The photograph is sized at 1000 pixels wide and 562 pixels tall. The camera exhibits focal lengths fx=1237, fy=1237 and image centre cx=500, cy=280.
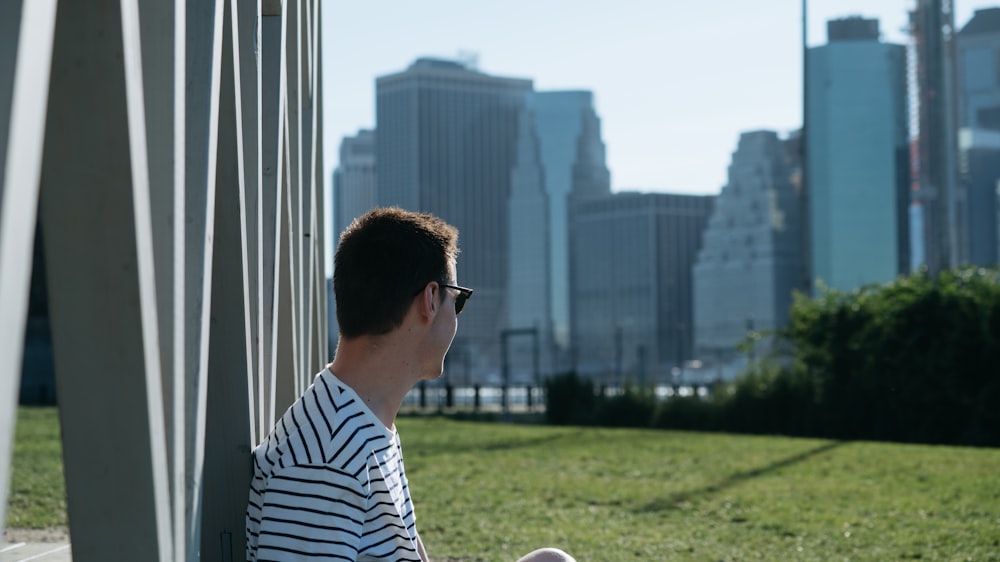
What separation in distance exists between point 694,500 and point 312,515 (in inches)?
233

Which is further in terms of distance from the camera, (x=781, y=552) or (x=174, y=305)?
(x=781, y=552)

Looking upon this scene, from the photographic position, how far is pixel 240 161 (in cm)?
279

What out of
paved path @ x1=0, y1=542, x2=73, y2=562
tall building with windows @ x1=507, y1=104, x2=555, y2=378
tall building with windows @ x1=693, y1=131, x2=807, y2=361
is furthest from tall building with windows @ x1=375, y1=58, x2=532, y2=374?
paved path @ x1=0, y1=542, x2=73, y2=562

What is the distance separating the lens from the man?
87.5 inches

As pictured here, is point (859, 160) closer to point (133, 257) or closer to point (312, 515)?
point (312, 515)

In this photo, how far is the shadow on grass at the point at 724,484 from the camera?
24.9 ft

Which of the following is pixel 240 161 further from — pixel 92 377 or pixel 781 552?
pixel 781 552

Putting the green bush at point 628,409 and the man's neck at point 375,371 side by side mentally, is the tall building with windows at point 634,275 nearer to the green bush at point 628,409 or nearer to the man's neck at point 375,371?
the green bush at point 628,409

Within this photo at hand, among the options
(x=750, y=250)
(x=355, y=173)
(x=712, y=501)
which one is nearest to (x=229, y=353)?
(x=712, y=501)

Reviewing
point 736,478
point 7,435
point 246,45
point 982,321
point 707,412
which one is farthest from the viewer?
point 707,412

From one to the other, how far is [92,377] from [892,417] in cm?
1417

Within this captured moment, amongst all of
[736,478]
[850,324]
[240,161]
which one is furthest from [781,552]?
[850,324]

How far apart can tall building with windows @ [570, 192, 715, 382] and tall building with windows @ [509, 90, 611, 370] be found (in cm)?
198

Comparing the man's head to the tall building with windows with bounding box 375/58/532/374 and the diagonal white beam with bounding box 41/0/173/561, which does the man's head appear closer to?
the diagonal white beam with bounding box 41/0/173/561
